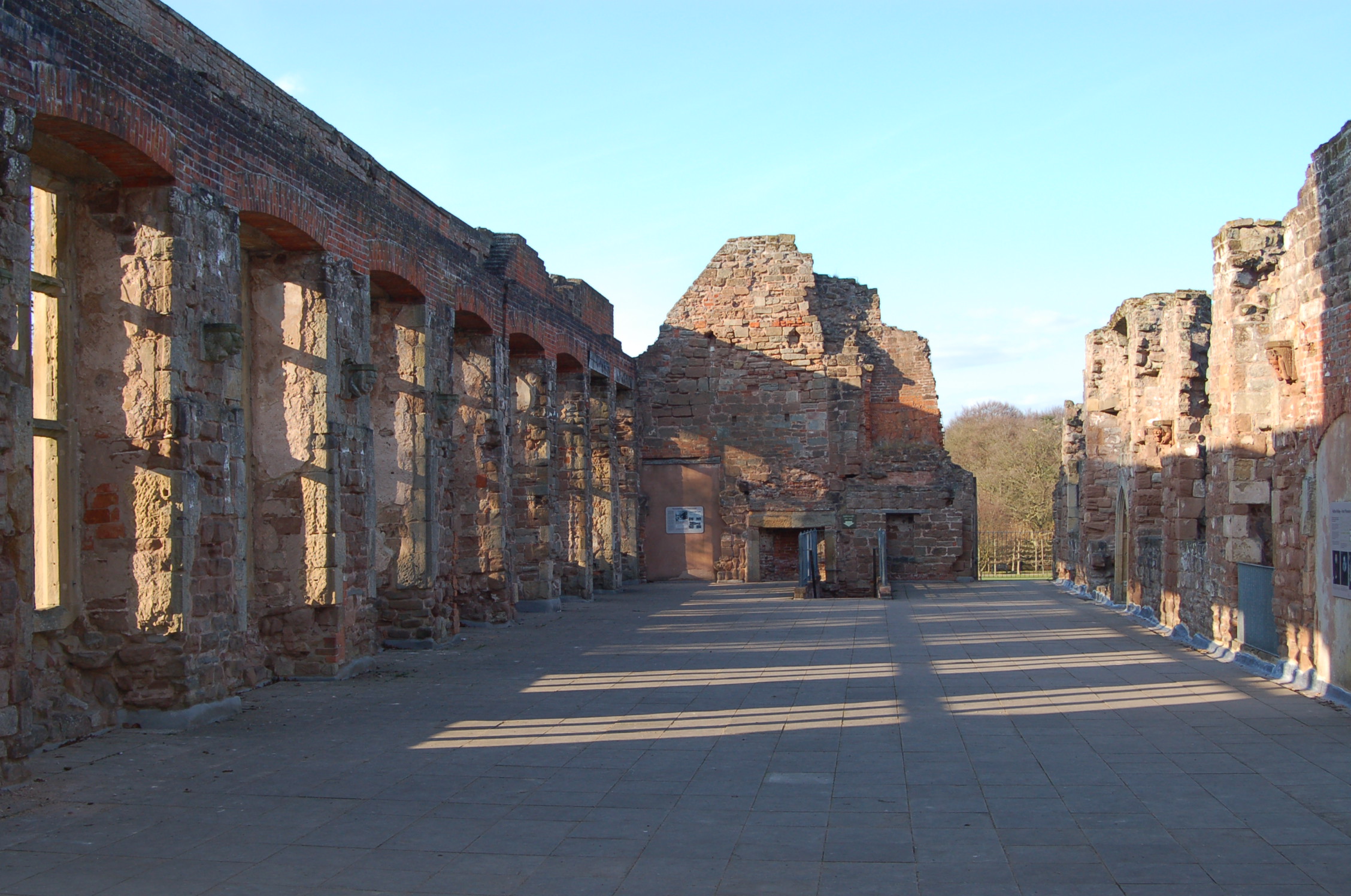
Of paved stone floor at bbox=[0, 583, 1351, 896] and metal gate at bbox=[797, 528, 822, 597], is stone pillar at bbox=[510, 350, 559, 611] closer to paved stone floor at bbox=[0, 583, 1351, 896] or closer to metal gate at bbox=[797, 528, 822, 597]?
metal gate at bbox=[797, 528, 822, 597]

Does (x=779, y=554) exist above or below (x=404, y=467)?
A: below

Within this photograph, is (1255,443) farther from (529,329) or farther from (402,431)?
(529,329)

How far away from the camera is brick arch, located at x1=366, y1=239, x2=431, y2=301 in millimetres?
11750

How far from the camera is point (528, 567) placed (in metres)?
17.6

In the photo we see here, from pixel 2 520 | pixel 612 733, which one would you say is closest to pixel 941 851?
pixel 612 733

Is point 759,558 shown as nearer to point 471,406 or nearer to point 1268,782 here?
point 471,406

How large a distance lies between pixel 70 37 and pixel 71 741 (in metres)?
4.54

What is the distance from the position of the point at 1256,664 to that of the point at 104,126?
1059 centimetres

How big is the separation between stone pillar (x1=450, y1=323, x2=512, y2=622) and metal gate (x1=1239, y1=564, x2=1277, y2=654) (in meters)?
8.97

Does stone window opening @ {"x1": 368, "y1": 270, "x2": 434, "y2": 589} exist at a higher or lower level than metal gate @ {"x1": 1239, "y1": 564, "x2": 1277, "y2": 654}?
higher

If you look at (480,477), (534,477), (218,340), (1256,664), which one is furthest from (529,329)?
(1256,664)

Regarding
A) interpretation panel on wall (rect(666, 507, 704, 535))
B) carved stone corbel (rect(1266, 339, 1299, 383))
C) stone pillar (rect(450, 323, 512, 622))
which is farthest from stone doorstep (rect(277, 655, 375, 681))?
interpretation panel on wall (rect(666, 507, 704, 535))

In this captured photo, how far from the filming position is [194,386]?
8469mm

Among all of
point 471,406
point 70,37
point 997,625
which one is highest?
point 70,37
